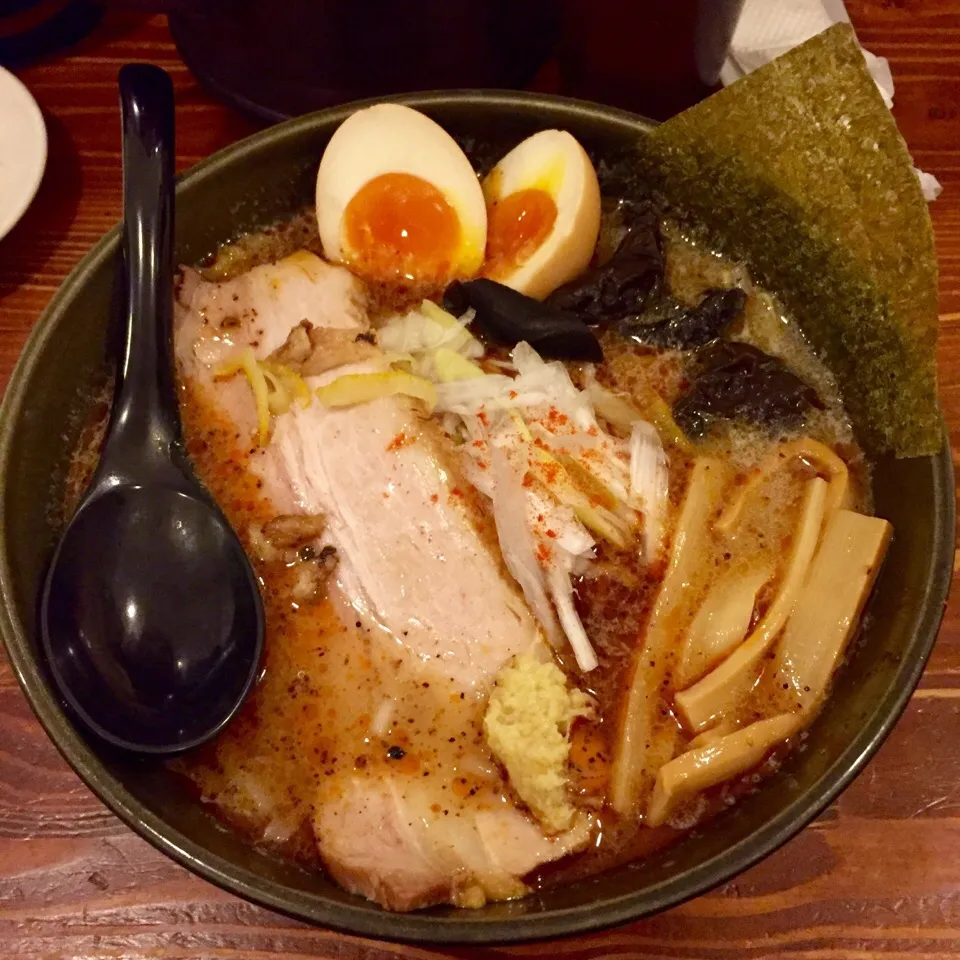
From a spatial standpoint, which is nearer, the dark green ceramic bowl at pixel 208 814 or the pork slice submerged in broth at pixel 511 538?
the dark green ceramic bowl at pixel 208 814

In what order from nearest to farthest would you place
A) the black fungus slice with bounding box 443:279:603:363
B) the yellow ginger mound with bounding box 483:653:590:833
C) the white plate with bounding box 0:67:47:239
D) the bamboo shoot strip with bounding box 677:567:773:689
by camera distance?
the yellow ginger mound with bounding box 483:653:590:833
the bamboo shoot strip with bounding box 677:567:773:689
the black fungus slice with bounding box 443:279:603:363
the white plate with bounding box 0:67:47:239

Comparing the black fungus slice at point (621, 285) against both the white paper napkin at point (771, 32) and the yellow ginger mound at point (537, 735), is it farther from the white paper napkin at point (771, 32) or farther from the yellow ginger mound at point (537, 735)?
the yellow ginger mound at point (537, 735)

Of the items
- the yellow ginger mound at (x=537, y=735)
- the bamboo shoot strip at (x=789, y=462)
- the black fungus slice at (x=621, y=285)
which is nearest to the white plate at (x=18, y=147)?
the black fungus slice at (x=621, y=285)

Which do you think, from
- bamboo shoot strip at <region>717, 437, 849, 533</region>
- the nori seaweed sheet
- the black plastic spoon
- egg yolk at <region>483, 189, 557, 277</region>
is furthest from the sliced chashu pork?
the nori seaweed sheet

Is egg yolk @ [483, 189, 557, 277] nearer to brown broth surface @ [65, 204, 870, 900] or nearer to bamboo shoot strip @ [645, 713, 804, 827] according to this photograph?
brown broth surface @ [65, 204, 870, 900]

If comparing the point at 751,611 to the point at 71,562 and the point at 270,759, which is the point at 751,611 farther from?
the point at 71,562

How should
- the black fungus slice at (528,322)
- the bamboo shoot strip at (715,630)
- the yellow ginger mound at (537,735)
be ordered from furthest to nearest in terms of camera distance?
the black fungus slice at (528,322), the bamboo shoot strip at (715,630), the yellow ginger mound at (537,735)

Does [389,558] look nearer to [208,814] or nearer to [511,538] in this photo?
[511,538]
